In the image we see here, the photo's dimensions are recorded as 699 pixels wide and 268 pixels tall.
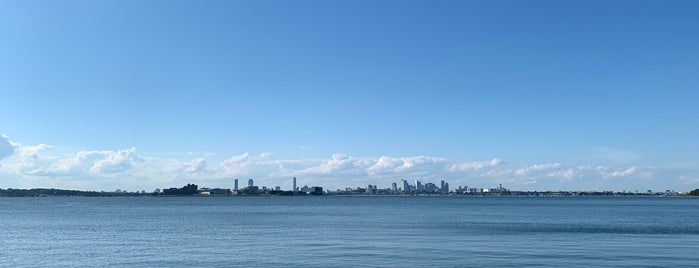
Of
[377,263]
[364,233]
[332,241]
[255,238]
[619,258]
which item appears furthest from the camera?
[364,233]

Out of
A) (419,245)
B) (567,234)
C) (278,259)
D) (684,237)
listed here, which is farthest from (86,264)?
(684,237)

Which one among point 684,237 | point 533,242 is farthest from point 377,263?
point 684,237

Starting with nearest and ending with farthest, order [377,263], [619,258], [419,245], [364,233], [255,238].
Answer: [377,263] → [619,258] → [419,245] → [255,238] → [364,233]

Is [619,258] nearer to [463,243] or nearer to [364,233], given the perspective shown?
[463,243]

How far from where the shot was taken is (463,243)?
6219 cm

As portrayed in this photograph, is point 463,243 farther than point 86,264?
Yes

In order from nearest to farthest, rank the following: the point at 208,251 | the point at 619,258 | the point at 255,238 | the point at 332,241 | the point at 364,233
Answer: the point at 619,258
the point at 208,251
the point at 332,241
the point at 255,238
the point at 364,233

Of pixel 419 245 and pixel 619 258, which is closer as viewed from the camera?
pixel 619 258

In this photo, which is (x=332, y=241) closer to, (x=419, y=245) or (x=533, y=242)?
(x=419, y=245)

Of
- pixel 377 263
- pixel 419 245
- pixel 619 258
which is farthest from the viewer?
pixel 419 245

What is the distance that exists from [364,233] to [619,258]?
31164mm

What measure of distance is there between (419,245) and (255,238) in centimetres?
1844

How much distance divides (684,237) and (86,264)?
58.0 meters

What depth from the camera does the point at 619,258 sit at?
162 feet
